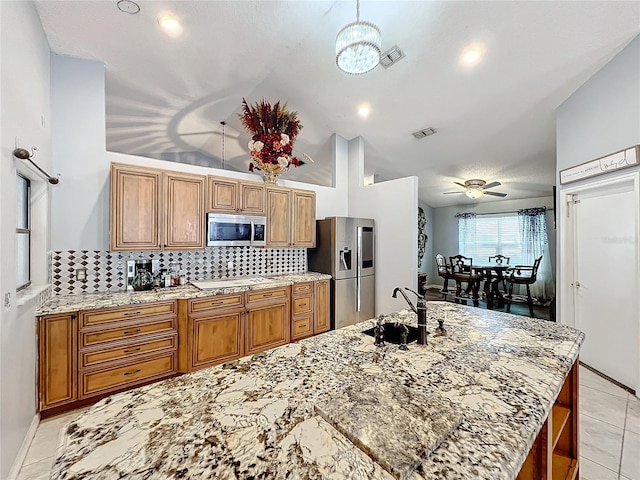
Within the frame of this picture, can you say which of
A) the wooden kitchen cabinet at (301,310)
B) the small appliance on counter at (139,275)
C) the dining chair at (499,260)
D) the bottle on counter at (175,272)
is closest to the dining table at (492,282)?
the dining chair at (499,260)

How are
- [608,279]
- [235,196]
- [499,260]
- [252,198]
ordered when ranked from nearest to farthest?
[608,279]
[235,196]
[252,198]
[499,260]

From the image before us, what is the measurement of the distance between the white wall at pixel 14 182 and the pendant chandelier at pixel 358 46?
6.62 ft

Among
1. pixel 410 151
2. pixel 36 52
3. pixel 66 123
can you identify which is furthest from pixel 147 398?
pixel 410 151

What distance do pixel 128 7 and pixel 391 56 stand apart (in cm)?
245

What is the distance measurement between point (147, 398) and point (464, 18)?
362cm

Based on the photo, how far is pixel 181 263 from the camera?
328 cm

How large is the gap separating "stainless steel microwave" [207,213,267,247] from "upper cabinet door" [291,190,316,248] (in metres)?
0.50

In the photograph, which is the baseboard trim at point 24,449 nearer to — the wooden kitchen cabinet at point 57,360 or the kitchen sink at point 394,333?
the wooden kitchen cabinet at point 57,360

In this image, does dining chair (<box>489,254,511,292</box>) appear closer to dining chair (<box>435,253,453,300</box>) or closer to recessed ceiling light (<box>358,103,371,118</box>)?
dining chair (<box>435,253,453,300</box>)

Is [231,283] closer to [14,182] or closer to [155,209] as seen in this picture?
[155,209]

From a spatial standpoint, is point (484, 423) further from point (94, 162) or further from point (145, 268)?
point (94, 162)

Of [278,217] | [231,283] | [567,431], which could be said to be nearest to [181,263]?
[231,283]

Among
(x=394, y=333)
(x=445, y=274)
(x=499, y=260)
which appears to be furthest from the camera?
(x=499, y=260)

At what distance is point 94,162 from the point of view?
2.79 metres
